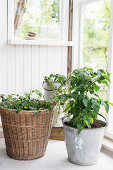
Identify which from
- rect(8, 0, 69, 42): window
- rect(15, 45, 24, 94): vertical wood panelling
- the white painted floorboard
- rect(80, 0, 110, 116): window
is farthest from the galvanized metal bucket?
rect(8, 0, 69, 42): window

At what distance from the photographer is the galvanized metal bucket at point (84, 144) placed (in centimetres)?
214

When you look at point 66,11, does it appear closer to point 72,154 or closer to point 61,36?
point 61,36

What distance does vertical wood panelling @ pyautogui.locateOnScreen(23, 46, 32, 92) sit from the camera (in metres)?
3.05

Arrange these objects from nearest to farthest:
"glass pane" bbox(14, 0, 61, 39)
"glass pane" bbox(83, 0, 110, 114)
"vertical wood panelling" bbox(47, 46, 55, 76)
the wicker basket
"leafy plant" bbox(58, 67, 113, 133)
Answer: "leafy plant" bbox(58, 67, 113, 133) → the wicker basket → "glass pane" bbox(83, 0, 110, 114) → "glass pane" bbox(14, 0, 61, 39) → "vertical wood panelling" bbox(47, 46, 55, 76)

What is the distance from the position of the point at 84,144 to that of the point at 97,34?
1275 mm

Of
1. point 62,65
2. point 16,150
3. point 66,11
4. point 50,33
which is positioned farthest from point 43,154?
point 66,11

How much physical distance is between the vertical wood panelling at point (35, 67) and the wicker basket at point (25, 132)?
33.8 inches

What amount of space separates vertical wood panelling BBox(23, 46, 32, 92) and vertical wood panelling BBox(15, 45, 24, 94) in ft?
0.12

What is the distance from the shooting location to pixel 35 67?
3125 millimetres

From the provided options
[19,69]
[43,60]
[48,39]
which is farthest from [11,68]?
[48,39]

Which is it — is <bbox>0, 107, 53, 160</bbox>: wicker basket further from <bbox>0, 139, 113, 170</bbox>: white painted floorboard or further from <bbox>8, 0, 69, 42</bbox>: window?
<bbox>8, 0, 69, 42</bbox>: window

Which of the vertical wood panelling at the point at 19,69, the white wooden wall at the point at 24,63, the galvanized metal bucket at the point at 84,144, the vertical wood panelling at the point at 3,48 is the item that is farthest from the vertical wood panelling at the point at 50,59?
the galvanized metal bucket at the point at 84,144

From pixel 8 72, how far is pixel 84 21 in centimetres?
107

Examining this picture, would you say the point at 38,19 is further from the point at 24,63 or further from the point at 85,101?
the point at 85,101
